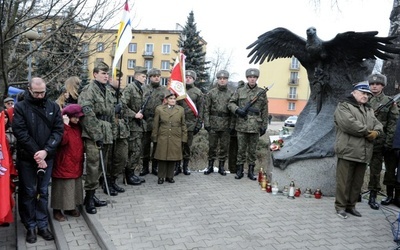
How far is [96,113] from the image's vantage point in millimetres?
4984

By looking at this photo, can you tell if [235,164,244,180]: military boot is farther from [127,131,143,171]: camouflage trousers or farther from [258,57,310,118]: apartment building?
[258,57,310,118]: apartment building

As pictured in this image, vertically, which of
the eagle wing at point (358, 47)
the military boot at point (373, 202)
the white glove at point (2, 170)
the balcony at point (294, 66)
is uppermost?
the balcony at point (294, 66)

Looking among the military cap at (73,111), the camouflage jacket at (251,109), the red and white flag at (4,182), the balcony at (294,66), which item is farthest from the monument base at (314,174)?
the balcony at (294,66)

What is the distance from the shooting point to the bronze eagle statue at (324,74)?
5785 millimetres

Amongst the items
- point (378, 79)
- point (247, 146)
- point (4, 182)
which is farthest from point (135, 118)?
point (378, 79)

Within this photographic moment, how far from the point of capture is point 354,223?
4859 mm

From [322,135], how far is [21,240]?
480 centimetres

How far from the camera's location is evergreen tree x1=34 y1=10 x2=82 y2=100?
847cm

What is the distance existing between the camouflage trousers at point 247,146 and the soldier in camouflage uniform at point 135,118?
6.21 ft

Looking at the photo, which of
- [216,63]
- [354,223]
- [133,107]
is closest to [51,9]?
[133,107]

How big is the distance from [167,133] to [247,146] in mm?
1649

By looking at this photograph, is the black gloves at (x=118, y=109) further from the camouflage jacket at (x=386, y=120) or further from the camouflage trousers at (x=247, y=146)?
the camouflage jacket at (x=386, y=120)

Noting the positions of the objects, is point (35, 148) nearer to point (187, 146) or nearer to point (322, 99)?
point (187, 146)

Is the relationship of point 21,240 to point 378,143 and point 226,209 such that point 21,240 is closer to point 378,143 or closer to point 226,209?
point 226,209
